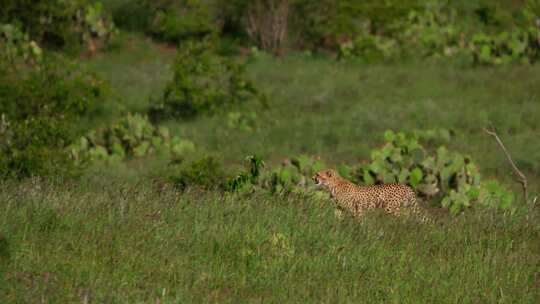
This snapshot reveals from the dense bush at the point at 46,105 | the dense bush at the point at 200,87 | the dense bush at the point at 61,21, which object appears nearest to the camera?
the dense bush at the point at 46,105

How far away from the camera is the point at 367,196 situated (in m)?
11.2

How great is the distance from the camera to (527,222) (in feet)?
32.2

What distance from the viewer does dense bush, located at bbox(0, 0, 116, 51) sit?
23469 millimetres

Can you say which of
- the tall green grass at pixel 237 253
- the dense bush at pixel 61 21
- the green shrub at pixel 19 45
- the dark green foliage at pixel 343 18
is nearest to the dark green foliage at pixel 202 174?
the tall green grass at pixel 237 253

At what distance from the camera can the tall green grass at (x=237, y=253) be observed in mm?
7547

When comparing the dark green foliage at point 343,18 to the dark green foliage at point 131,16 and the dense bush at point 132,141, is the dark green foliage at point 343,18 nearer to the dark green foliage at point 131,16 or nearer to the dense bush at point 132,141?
the dark green foliage at point 131,16

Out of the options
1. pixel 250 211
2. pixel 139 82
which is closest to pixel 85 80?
pixel 139 82

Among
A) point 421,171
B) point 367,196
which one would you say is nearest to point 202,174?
point 421,171

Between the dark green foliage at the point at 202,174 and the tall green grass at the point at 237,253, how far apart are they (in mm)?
3607

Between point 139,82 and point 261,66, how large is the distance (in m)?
2.45

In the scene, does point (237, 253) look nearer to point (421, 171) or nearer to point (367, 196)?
point (367, 196)

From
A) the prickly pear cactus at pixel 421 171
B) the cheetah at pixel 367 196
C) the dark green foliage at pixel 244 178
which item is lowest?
the prickly pear cactus at pixel 421 171

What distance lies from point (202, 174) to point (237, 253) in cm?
525

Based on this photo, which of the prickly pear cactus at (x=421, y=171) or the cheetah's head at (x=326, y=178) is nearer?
the cheetah's head at (x=326, y=178)
